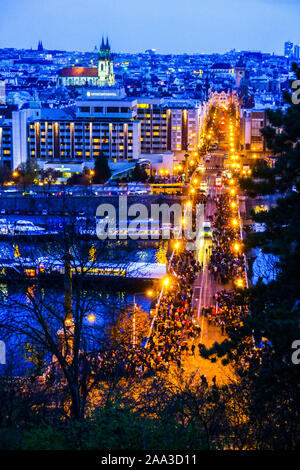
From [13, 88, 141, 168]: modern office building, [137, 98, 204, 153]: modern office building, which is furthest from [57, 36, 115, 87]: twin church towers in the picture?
[13, 88, 141, 168]: modern office building

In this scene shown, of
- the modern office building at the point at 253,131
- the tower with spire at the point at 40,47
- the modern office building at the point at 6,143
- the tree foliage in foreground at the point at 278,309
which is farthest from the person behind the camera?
the tower with spire at the point at 40,47

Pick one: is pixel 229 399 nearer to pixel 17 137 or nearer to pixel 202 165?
pixel 17 137

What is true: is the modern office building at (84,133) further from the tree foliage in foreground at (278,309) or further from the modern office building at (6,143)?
the tree foliage in foreground at (278,309)

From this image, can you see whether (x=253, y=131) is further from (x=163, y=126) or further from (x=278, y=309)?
(x=278, y=309)

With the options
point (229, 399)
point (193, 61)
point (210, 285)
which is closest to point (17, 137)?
point (210, 285)

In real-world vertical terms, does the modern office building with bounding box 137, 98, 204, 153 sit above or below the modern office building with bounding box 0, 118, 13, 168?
above

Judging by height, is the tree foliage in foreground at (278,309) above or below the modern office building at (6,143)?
below

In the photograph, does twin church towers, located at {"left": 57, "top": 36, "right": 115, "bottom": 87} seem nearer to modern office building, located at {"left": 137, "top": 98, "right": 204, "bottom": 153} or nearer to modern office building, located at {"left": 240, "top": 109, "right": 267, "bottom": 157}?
modern office building, located at {"left": 137, "top": 98, "right": 204, "bottom": 153}

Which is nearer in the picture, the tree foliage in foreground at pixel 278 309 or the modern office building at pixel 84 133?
the tree foliage in foreground at pixel 278 309

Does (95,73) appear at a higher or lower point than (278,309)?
higher

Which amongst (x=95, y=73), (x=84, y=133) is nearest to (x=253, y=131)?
(x=84, y=133)

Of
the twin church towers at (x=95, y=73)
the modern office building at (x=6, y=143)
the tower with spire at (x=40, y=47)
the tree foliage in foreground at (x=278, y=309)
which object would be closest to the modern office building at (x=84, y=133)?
the modern office building at (x=6, y=143)
